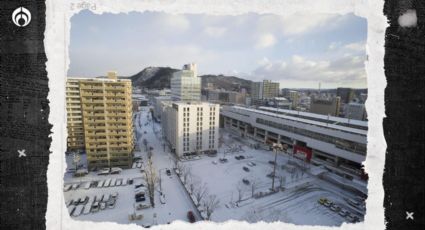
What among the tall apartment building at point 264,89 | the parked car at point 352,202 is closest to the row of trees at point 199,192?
the parked car at point 352,202

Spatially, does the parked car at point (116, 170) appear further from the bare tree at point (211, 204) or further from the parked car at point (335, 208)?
the parked car at point (335, 208)

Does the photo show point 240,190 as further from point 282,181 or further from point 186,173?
point 186,173

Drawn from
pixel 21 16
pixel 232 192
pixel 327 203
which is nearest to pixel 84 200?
pixel 232 192

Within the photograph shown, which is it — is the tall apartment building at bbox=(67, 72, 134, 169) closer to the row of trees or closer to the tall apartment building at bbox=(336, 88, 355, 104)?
the row of trees

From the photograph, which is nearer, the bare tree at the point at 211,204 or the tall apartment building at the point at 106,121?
the bare tree at the point at 211,204

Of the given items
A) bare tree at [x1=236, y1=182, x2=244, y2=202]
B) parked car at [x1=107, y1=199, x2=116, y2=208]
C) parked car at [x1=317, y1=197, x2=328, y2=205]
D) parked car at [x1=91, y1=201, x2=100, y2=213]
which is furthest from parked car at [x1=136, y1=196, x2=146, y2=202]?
parked car at [x1=317, y1=197, x2=328, y2=205]

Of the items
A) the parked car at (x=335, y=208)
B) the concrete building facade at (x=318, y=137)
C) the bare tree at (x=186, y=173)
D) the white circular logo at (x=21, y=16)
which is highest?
the white circular logo at (x=21, y=16)

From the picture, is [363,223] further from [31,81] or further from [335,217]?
[335,217]
